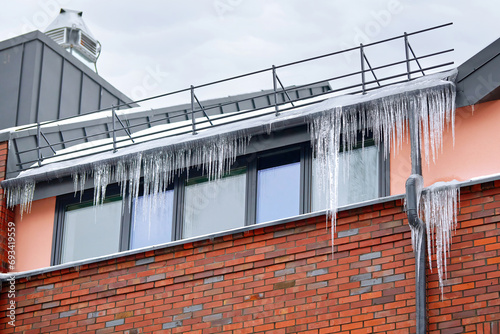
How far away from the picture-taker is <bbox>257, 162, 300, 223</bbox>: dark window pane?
1189 cm

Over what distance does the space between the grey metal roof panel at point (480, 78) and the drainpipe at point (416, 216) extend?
61 cm

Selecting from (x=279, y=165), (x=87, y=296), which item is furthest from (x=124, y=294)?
(x=279, y=165)

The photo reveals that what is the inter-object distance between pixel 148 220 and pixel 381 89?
344 centimetres

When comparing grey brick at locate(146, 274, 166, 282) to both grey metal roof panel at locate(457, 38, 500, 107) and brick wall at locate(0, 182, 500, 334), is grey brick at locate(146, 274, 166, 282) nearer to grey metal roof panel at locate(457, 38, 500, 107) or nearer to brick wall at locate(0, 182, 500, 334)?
brick wall at locate(0, 182, 500, 334)

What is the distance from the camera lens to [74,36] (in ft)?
64.8

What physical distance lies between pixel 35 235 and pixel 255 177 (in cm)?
332

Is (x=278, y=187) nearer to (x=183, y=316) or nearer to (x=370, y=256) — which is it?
(x=370, y=256)

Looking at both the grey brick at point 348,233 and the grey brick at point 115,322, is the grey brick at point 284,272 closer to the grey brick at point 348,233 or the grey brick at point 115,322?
the grey brick at point 348,233

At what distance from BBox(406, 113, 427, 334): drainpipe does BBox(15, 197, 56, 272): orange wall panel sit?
16.9ft

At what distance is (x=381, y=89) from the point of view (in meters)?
11.7

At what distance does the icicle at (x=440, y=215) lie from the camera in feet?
34.5

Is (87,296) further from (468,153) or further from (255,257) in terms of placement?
(468,153)

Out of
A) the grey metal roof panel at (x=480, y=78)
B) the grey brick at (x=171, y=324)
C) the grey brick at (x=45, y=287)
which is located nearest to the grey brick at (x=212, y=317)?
the grey brick at (x=171, y=324)

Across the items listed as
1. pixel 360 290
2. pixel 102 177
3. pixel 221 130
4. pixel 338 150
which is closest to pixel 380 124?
pixel 338 150
